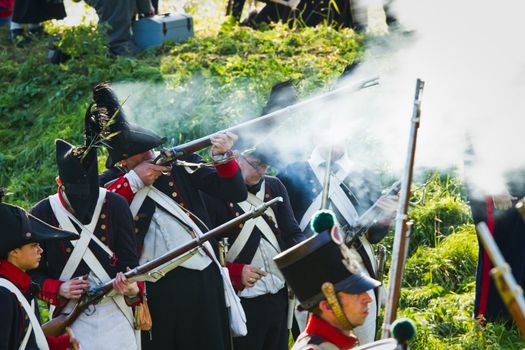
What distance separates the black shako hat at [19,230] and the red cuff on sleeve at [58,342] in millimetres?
489

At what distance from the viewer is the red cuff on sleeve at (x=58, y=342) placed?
486 centimetres

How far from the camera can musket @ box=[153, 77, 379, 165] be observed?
17.8ft

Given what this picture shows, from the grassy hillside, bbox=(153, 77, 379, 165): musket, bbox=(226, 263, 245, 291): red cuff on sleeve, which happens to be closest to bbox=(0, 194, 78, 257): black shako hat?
bbox=(153, 77, 379, 165): musket

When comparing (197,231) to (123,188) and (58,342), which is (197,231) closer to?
(123,188)

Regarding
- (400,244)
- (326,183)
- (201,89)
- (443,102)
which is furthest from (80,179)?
(201,89)

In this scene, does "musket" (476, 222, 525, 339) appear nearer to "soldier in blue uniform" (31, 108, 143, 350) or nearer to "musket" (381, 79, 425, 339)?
"musket" (381, 79, 425, 339)

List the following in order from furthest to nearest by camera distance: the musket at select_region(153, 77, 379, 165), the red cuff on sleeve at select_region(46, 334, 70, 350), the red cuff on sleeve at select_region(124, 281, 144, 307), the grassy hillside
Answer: the grassy hillside
the musket at select_region(153, 77, 379, 165)
the red cuff on sleeve at select_region(124, 281, 144, 307)
the red cuff on sleeve at select_region(46, 334, 70, 350)

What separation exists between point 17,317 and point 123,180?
3.93ft

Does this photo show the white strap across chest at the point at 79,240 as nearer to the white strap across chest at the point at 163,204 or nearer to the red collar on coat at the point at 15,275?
the white strap across chest at the point at 163,204

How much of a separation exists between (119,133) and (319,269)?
6.35 feet

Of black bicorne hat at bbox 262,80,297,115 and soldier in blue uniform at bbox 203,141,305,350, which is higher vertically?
black bicorne hat at bbox 262,80,297,115

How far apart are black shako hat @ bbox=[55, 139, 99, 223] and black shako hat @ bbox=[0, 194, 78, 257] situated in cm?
37

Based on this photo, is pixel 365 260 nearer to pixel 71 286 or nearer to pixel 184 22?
pixel 71 286

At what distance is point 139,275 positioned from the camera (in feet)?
16.8
